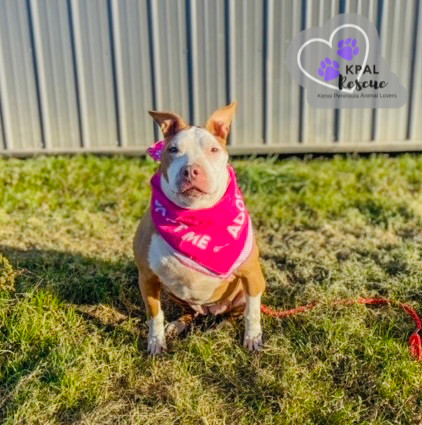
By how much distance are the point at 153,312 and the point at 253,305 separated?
0.56 m

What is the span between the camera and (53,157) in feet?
20.6

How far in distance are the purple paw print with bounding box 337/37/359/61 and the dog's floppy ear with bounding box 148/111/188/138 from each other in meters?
3.58

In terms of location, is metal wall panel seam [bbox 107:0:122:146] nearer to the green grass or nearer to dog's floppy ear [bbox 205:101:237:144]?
the green grass

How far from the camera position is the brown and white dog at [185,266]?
9.43 feet

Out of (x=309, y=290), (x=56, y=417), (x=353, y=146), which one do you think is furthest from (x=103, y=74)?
(x=56, y=417)

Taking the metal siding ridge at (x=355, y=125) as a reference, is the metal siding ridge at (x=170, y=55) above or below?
above

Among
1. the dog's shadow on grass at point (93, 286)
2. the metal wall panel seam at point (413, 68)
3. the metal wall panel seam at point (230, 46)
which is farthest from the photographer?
the metal wall panel seam at point (413, 68)

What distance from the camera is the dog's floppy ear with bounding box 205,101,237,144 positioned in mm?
3061

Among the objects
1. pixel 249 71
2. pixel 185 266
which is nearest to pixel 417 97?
pixel 249 71

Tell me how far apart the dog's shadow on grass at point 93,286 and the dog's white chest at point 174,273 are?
0.52 m

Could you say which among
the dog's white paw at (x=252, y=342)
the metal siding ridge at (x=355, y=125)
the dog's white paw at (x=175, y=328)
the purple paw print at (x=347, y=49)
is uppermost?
the purple paw print at (x=347, y=49)

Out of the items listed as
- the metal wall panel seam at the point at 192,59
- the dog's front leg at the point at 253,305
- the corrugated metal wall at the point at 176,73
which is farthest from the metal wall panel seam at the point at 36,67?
the dog's front leg at the point at 253,305

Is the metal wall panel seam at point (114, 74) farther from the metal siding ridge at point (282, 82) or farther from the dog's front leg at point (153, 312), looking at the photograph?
the dog's front leg at point (153, 312)

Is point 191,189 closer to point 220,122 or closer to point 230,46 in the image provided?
point 220,122
